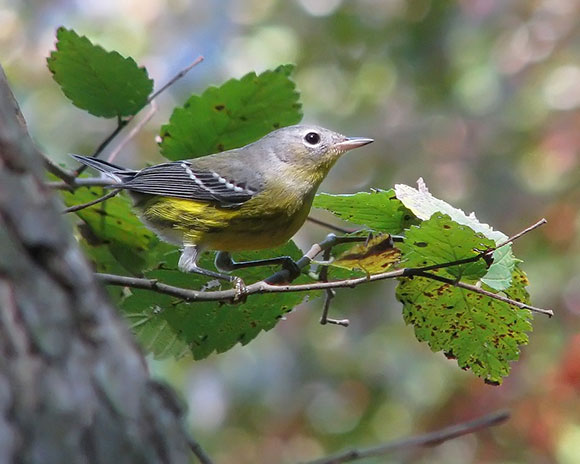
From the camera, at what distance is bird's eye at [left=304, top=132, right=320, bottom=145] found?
3.32 meters

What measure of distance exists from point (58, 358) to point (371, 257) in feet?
2.86

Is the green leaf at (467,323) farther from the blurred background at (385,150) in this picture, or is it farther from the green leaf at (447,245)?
the blurred background at (385,150)

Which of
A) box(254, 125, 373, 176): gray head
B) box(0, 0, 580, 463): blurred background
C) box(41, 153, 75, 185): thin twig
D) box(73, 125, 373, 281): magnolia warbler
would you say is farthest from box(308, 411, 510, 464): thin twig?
box(0, 0, 580, 463): blurred background

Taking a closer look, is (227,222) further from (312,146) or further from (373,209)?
(373,209)

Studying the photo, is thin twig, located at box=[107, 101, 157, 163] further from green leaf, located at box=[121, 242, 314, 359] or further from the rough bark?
the rough bark

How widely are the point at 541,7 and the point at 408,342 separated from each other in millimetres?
3267

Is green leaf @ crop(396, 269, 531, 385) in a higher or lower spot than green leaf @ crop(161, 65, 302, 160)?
lower

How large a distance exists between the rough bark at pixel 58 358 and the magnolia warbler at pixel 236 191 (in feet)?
5.44

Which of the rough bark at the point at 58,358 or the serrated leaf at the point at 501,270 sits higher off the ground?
the rough bark at the point at 58,358

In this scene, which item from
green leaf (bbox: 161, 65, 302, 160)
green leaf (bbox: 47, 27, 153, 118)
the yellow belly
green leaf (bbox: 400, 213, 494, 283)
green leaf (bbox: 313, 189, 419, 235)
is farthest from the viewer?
the yellow belly

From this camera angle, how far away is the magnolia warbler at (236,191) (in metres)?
2.88

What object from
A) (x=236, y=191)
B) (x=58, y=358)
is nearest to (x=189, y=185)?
(x=236, y=191)

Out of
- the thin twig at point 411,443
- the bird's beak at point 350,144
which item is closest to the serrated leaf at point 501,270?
the thin twig at point 411,443

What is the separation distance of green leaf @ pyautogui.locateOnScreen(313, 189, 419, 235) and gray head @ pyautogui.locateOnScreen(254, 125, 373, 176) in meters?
1.36
